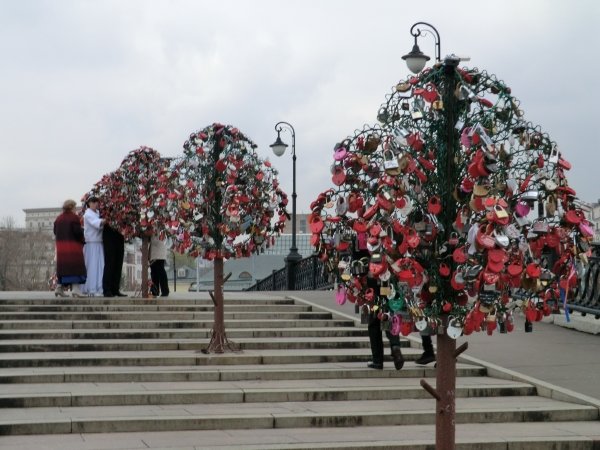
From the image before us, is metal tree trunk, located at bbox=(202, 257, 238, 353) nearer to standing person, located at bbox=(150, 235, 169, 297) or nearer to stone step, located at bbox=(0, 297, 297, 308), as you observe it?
stone step, located at bbox=(0, 297, 297, 308)

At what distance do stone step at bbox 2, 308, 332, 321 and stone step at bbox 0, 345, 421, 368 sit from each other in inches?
81.8

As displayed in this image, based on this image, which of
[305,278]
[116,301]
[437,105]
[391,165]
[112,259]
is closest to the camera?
[391,165]

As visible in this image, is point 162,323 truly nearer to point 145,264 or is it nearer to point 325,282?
point 145,264

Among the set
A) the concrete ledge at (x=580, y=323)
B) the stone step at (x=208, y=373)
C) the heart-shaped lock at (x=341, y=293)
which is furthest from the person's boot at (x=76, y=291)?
the heart-shaped lock at (x=341, y=293)

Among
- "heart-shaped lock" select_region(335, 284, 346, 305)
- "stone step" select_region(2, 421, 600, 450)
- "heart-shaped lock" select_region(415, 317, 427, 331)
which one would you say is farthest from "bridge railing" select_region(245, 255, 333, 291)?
"heart-shaped lock" select_region(415, 317, 427, 331)

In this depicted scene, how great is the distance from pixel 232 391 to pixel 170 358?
6.86 ft

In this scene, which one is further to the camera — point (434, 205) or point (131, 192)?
point (131, 192)

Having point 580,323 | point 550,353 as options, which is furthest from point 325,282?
point 550,353

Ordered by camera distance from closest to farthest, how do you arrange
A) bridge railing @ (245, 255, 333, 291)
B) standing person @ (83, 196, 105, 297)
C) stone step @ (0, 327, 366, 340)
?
stone step @ (0, 327, 366, 340), standing person @ (83, 196, 105, 297), bridge railing @ (245, 255, 333, 291)

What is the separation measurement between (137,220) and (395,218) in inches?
453

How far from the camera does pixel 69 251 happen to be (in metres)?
16.8

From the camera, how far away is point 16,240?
81188mm

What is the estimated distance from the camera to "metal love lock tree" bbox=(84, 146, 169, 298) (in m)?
16.6

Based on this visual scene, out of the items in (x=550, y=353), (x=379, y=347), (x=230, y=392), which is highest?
(x=379, y=347)
